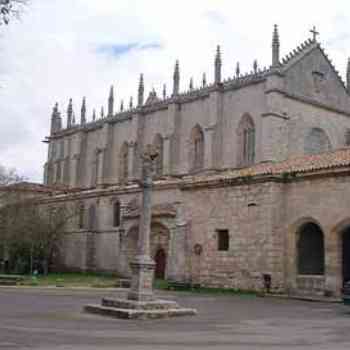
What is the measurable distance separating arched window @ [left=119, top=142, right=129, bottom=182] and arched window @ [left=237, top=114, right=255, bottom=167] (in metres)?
12.4

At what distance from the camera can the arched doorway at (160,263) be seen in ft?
117

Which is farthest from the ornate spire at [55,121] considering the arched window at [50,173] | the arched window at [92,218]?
the arched window at [92,218]

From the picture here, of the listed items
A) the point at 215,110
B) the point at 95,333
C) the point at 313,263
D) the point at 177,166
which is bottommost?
the point at 95,333

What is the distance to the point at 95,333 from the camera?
11.0 m

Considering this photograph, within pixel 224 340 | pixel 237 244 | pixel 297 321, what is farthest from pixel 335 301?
pixel 224 340

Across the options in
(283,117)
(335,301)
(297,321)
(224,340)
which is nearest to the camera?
(224,340)

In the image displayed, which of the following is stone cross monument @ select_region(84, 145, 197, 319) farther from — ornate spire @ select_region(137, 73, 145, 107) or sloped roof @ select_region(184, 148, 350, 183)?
A: ornate spire @ select_region(137, 73, 145, 107)

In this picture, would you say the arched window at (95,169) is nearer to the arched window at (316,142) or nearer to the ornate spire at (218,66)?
the ornate spire at (218,66)

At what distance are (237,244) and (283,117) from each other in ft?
55.8

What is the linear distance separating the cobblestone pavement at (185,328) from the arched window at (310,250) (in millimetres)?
5190

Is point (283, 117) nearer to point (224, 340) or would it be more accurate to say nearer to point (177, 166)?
point (177, 166)

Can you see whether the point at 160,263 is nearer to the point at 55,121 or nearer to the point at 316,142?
the point at 316,142

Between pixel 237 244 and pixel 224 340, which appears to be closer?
pixel 224 340

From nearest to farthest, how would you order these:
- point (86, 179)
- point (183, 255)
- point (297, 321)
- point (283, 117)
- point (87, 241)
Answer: point (297, 321), point (183, 255), point (283, 117), point (87, 241), point (86, 179)
